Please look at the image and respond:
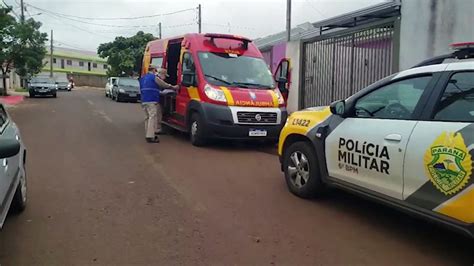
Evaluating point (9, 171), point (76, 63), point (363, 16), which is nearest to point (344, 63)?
point (363, 16)

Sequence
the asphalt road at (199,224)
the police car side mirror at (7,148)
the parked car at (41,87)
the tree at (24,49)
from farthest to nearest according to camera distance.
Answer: the parked car at (41,87)
the tree at (24,49)
the asphalt road at (199,224)
the police car side mirror at (7,148)

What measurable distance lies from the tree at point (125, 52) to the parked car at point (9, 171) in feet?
142

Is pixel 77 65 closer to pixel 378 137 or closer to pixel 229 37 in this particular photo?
pixel 229 37

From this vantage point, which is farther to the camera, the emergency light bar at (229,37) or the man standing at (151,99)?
the emergency light bar at (229,37)

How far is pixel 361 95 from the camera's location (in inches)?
193

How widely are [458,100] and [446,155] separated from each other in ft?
1.68

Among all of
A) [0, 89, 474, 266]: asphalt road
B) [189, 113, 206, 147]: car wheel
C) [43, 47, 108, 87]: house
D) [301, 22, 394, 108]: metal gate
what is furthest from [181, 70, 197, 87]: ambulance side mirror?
[43, 47, 108, 87]: house

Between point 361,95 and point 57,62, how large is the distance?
84.6 m

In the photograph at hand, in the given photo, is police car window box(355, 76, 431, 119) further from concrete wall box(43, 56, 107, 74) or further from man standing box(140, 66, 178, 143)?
concrete wall box(43, 56, 107, 74)

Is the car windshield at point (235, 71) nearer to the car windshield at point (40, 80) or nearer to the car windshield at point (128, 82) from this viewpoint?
the car windshield at point (128, 82)

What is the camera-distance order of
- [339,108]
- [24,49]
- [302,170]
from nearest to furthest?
[339,108] < [302,170] < [24,49]

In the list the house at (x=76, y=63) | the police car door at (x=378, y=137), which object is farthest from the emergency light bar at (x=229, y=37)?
the house at (x=76, y=63)

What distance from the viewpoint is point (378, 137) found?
4434 mm

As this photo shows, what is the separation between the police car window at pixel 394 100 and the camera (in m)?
4.27
